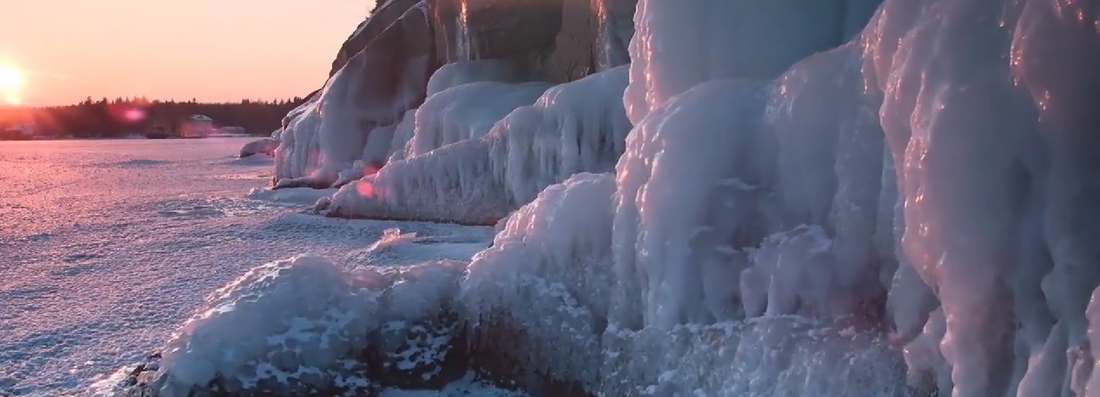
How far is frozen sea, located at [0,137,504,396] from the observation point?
4801 mm

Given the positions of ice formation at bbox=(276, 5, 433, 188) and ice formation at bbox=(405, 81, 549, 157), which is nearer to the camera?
ice formation at bbox=(405, 81, 549, 157)

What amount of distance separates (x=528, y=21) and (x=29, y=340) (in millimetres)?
8536

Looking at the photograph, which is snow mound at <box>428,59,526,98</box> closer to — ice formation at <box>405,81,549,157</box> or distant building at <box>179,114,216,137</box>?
ice formation at <box>405,81,549,157</box>

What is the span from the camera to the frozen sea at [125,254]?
4801 millimetres

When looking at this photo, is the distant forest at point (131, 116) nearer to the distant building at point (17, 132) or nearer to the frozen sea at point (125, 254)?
the distant building at point (17, 132)

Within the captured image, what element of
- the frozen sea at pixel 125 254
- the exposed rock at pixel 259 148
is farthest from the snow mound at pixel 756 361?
the exposed rock at pixel 259 148

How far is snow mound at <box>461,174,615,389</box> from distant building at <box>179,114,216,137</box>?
53.9m

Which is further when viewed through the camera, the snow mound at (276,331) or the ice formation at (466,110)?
the ice formation at (466,110)

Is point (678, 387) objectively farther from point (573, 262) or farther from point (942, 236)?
point (942, 236)

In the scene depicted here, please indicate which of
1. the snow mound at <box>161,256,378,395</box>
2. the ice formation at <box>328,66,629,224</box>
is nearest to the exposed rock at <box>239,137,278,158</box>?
the ice formation at <box>328,66,629,224</box>

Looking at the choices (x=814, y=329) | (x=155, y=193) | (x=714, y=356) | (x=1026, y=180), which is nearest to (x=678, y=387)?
(x=714, y=356)

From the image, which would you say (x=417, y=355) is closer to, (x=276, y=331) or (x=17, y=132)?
(x=276, y=331)

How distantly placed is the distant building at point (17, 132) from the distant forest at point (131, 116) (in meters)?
0.55

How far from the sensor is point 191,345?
13.3 feet
